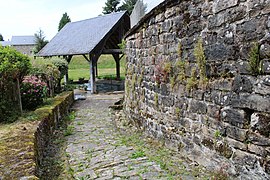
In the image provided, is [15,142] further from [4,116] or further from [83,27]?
[83,27]

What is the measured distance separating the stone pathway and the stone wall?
2.18 feet

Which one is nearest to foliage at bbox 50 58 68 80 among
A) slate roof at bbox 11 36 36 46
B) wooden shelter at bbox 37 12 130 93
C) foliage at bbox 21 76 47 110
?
wooden shelter at bbox 37 12 130 93

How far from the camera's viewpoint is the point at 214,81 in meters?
3.18

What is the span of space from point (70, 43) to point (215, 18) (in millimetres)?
Answer: 14083

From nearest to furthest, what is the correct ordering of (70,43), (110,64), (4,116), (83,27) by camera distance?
(4,116) → (70,43) → (83,27) → (110,64)

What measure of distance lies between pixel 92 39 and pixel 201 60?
38.5ft

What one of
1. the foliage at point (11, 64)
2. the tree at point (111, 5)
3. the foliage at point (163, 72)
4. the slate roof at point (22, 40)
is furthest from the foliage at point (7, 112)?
the slate roof at point (22, 40)

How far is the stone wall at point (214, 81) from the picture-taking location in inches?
99.0

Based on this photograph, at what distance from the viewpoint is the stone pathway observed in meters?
3.46

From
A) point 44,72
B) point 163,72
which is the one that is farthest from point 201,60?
point 44,72

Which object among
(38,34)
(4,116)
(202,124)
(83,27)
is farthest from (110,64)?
(202,124)

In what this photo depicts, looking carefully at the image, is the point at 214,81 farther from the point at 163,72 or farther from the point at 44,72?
the point at 44,72

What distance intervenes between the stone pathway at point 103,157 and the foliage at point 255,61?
5.20 ft

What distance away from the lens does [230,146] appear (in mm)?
2920
